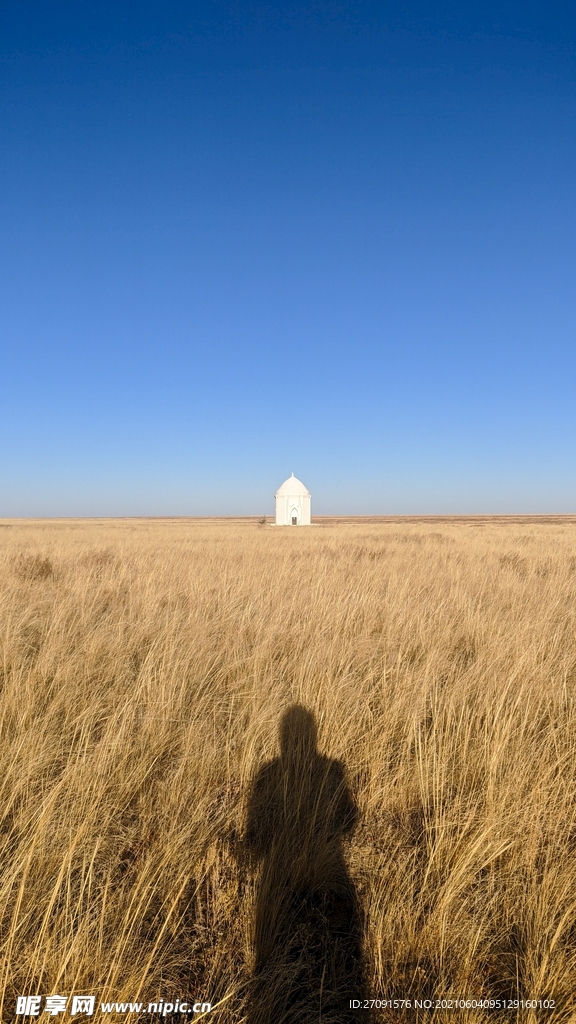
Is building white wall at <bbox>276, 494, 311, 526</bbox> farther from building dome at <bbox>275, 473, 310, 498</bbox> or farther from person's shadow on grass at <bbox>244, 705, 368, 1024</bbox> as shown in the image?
person's shadow on grass at <bbox>244, 705, 368, 1024</bbox>

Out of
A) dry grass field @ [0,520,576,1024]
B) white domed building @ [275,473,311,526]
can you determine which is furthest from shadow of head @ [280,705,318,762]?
white domed building @ [275,473,311,526]

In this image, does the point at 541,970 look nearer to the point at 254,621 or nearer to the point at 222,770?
the point at 222,770

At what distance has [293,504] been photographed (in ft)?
185

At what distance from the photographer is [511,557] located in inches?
477

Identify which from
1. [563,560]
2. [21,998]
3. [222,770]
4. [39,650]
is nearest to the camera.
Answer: [21,998]

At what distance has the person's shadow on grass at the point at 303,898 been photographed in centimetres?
140

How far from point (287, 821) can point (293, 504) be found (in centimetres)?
5448

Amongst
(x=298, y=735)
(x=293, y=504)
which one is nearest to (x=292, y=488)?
(x=293, y=504)

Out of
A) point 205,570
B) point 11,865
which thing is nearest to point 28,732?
point 11,865

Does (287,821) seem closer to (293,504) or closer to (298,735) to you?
(298,735)

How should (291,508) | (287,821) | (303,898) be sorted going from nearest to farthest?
(303,898)
(287,821)
(291,508)

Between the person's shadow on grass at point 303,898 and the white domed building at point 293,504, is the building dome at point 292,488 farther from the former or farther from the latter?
the person's shadow on grass at point 303,898

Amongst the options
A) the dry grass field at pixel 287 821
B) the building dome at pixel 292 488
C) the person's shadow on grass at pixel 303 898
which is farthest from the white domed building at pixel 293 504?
the person's shadow on grass at pixel 303 898

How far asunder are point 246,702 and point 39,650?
2070 millimetres
